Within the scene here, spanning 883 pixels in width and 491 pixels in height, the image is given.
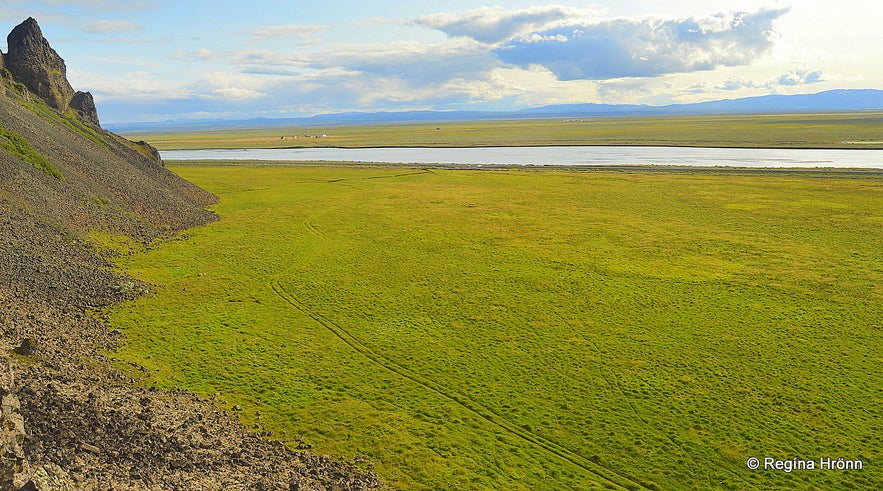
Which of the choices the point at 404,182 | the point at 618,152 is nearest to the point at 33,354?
the point at 404,182

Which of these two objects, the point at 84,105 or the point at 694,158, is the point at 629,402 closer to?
the point at 84,105

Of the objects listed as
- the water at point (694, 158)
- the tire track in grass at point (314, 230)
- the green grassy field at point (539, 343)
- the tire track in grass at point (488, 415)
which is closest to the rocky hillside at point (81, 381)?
the green grassy field at point (539, 343)

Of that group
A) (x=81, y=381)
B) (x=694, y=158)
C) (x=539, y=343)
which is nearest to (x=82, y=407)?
(x=81, y=381)

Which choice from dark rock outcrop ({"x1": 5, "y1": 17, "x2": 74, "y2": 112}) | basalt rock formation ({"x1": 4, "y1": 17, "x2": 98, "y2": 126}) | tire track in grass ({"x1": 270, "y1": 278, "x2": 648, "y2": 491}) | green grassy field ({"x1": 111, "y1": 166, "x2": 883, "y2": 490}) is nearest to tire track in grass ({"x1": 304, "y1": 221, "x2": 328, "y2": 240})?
green grassy field ({"x1": 111, "y1": 166, "x2": 883, "y2": 490})

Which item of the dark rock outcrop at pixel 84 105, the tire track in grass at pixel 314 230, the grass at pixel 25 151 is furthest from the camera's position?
the dark rock outcrop at pixel 84 105

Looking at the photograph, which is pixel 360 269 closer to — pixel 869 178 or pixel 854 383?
pixel 854 383

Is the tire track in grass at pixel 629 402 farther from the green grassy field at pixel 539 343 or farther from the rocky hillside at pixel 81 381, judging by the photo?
the rocky hillside at pixel 81 381

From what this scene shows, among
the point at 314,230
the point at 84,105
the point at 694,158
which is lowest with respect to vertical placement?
the point at 314,230
